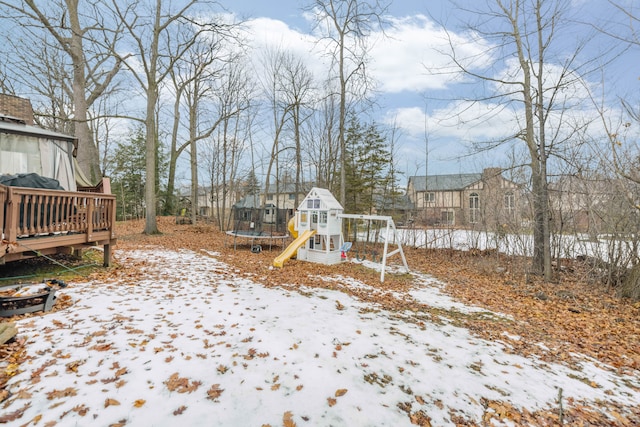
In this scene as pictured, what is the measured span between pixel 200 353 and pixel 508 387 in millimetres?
3305

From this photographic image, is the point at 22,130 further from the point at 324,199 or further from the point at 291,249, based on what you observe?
the point at 324,199

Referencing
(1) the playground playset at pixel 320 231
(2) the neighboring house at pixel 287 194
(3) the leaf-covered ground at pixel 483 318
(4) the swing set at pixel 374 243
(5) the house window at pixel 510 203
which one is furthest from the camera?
(2) the neighboring house at pixel 287 194

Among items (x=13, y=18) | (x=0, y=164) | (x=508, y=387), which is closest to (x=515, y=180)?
(x=508, y=387)

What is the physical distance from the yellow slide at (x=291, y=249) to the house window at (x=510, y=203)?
22.7 feet

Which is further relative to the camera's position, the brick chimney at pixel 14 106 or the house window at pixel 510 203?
the brick chimney at pixel 14 106

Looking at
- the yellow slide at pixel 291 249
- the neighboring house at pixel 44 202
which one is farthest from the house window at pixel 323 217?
the neighboring house at pixel 44 202

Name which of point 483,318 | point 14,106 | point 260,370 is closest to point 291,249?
point 483,318

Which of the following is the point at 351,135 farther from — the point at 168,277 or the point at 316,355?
the point at 316,355

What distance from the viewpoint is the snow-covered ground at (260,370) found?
2340 millimetres

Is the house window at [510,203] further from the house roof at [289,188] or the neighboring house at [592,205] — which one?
the house roof at [289,188]

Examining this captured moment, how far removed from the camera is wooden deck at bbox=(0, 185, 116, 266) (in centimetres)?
429

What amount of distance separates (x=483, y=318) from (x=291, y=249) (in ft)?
18.0

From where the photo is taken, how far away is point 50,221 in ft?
16.4

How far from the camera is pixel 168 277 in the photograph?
20.4ft
